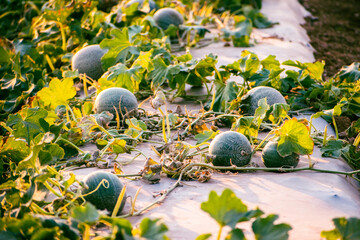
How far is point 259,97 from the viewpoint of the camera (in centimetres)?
312

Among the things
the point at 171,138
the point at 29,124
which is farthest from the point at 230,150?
the point at 29,124

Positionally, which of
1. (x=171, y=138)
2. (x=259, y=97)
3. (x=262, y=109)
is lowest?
(x=171, y=138)

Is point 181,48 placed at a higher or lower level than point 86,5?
lower

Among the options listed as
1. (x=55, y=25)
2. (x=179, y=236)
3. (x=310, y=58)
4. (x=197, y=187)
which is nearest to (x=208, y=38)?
(x=310, y=58)

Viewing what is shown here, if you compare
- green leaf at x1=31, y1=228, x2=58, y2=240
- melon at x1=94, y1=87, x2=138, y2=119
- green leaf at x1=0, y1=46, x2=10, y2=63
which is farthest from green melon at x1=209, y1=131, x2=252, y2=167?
green leaf at x1=0, y1=46, x2=10, y2=63

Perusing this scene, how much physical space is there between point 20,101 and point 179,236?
224 cm

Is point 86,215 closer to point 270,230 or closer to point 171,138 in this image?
point 270,230

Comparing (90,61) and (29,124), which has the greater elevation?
(29,124)

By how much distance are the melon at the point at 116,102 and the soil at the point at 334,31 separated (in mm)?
2483

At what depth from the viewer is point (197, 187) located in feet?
7.88

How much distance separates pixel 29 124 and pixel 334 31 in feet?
17.3

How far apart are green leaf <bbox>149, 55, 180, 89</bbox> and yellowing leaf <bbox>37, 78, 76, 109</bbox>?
29.3 inches

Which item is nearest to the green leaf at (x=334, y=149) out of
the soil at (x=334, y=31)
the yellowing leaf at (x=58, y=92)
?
the yellowing leaf at (x=58, y=92)

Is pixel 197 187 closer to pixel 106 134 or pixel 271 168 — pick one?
pixel 271 168
